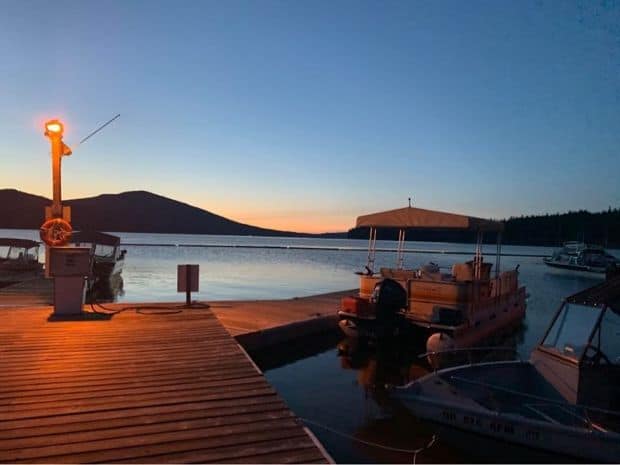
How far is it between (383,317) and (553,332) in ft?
15.9

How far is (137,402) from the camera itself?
15.8 feet

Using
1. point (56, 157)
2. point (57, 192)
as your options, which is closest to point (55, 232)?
point (57, 192)

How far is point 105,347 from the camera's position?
679 cm

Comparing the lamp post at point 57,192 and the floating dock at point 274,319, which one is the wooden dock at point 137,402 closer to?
the lamp post at point 57,192

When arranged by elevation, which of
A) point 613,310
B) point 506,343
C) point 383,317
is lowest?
point 506,343

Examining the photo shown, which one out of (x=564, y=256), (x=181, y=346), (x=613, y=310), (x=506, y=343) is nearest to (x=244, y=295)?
(x=506, y=343)

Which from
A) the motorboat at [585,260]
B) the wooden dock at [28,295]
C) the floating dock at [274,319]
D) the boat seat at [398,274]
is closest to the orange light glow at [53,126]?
the wooden dock at [28,295]

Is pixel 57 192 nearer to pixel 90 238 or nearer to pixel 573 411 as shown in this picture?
pixel 573 411

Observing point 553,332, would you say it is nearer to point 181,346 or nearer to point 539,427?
point 539,427

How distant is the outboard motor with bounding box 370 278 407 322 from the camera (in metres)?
11.7

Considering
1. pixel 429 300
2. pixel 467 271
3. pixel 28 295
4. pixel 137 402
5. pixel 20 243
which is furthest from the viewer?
pixel 20 243

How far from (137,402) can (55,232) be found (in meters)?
6.23

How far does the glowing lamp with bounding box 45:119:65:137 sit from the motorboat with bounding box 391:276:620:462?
8.45m

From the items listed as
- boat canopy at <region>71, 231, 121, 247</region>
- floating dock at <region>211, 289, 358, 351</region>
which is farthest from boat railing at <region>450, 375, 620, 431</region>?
boat canopy at <region>71, 231, 121, 247</region>
